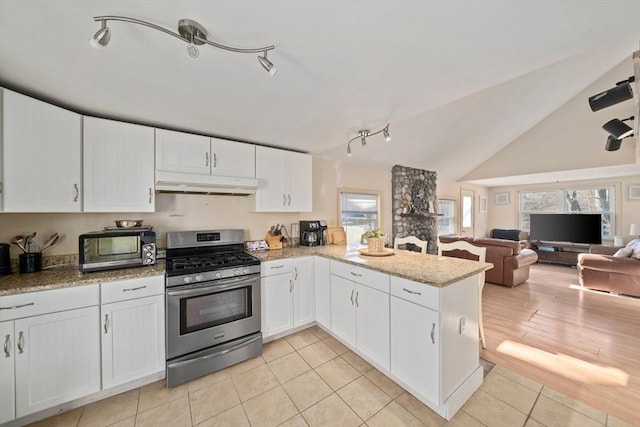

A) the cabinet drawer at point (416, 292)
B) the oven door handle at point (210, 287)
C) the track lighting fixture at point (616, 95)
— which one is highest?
the track lighting fixture at point (616, 95)

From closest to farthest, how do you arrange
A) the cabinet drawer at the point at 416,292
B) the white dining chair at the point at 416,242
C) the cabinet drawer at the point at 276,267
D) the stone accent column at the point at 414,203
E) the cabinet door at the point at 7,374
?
the cabinet door at the point at 7,374 → the cabinet drawer at the point at 416,292 → the cabinet drawer at the point at 276,267 → the white dining chair at the point at 416,242 → the stone accent column at the point at 414,203

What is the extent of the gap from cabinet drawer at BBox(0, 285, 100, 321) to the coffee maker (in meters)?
2.20

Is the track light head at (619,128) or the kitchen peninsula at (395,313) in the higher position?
the track light head at (619,128)

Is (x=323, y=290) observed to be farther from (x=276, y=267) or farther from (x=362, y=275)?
(x=362, y=275)

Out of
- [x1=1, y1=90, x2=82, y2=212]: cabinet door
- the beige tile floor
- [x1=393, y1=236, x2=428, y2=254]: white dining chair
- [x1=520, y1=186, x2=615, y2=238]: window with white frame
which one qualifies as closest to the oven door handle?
the beige tile floor

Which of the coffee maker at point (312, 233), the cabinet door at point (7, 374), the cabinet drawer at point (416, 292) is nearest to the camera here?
the cabinet door at point (7, 374)

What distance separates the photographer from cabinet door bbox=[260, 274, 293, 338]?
2.57 metres

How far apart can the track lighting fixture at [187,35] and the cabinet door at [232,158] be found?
55.4 inches

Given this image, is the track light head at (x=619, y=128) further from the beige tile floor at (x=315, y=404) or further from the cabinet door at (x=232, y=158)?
the cabinet door at (x=232, y=158)

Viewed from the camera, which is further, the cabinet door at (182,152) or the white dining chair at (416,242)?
the white dining chair at (416,242)

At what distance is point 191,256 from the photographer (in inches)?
102

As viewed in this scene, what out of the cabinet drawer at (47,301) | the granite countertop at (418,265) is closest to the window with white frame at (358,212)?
the granite countertop at (418,265)

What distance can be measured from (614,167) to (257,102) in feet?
22.5

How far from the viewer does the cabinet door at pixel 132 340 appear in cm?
185
